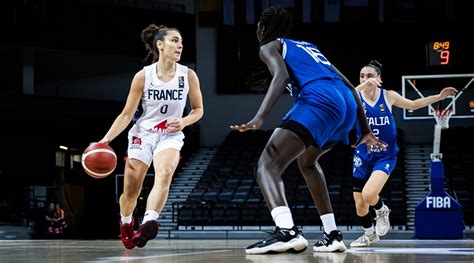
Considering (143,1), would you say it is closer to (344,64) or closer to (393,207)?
(344,64)

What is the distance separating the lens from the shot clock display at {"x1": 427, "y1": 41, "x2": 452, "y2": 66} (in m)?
18.8

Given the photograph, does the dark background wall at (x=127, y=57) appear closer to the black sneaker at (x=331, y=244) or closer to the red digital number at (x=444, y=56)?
the red digital number at (x=444, y=56)

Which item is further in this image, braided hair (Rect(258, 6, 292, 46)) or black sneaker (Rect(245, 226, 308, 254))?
braided hair (Rect(258, 6, 292, 46))

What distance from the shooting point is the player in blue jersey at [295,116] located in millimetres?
4906

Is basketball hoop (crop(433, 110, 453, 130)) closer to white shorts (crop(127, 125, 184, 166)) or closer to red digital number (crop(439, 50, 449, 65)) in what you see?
red digital number (crop(439, 50, 449, 65))

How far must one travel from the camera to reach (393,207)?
→ 689 inches

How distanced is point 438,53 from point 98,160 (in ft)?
46.7

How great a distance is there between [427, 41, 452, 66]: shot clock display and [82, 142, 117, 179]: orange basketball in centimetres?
1392

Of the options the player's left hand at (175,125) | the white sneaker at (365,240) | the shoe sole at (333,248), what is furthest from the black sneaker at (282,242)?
the white sneaker at (365,240)

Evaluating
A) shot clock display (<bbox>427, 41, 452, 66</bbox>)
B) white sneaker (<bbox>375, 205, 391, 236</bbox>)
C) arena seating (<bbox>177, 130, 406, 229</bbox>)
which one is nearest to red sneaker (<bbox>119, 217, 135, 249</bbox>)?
white sneaker (<bbox>375, 205, 391, 236</bbox>)

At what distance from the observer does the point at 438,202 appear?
11.7 metres

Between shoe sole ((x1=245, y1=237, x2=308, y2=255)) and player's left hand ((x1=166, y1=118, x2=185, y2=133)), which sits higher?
player's left hand ((x1=166, y1=118, x2=185, y2=133))

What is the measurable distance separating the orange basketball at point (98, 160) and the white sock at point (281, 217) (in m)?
1.61

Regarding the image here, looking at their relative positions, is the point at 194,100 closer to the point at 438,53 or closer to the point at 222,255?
the point at 222,255
